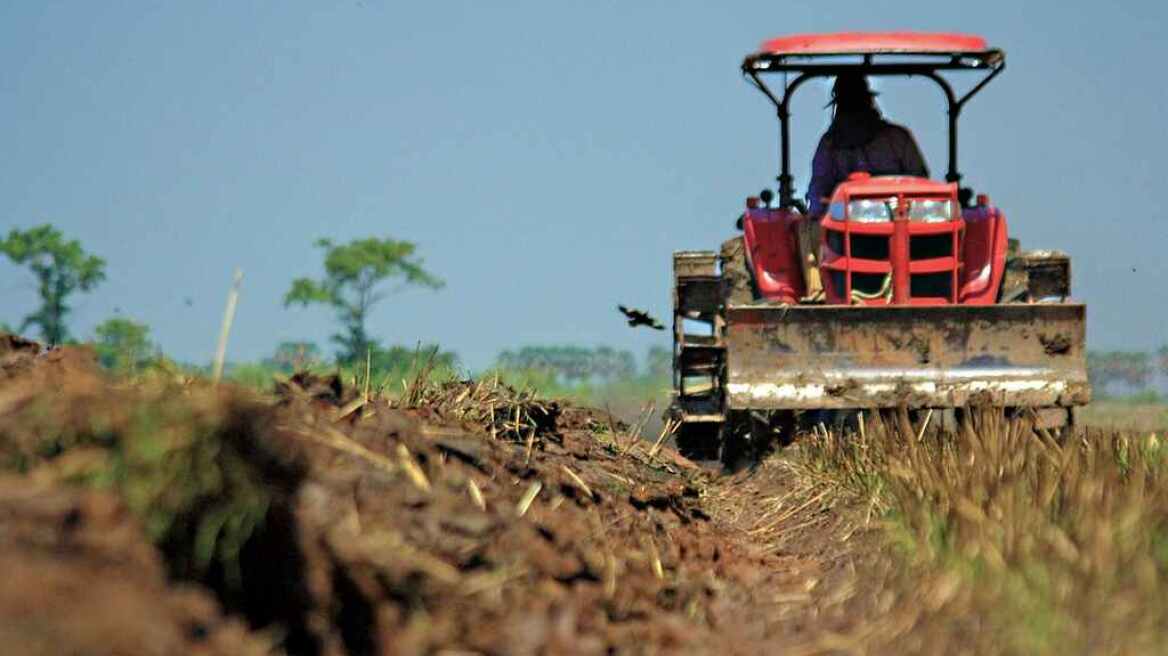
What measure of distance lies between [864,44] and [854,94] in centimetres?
83

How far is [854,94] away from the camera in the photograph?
13602mm

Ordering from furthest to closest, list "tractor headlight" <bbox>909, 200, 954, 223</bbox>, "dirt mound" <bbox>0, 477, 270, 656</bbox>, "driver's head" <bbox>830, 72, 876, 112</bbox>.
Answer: "driver's head" <bbox>830, 72, 876, 112</bbox>
"tractor headlight" <bbox>909, 200, 954, 223</bbox>
"dirt mound" <bbox>0, 477, 270, 656</bbox>

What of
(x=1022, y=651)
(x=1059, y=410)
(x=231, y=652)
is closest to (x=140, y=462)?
(x=231, y=652)

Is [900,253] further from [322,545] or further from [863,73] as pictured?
[322,545]

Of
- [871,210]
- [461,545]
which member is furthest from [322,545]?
[871,210]

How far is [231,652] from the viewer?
14.5 ft

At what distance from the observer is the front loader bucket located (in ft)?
39.8

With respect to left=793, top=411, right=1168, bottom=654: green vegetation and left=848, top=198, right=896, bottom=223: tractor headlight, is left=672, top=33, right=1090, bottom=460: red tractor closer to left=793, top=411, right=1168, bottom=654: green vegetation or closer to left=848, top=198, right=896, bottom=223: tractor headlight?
left=848, top=198, right=896, bottom=223: tractor headlight

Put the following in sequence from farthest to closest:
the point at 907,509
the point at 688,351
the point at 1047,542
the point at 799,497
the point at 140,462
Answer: the point at 688,351 < the point at 799,497 < the point at 907,509 < the point at 1047,542 < the point at 140,462

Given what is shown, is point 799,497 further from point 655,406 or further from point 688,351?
point 688,351

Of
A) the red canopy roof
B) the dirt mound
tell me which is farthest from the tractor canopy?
the dirt mound

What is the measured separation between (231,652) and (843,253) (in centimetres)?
909

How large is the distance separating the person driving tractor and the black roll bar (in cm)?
15

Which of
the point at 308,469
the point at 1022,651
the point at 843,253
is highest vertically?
the point at 843,253
